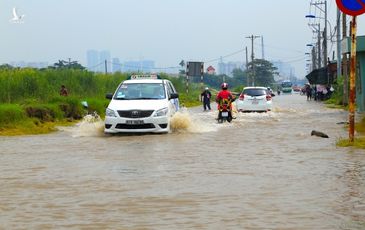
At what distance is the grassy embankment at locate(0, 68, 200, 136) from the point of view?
21686 millimetres

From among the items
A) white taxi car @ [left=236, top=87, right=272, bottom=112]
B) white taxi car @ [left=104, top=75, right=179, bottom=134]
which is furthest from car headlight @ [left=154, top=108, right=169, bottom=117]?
white taxi car @ [left=236, top=87, right=272, bottom=112]

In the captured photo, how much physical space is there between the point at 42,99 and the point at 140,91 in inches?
418

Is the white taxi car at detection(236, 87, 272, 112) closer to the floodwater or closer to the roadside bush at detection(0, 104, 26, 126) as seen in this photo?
the roadside bush at detection(0, 104, 26, 126)

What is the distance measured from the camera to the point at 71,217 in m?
7.31

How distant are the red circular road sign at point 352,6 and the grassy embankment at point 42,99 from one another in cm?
1175

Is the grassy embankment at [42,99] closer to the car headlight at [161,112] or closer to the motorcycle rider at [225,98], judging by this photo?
the car headlight at [161,112]

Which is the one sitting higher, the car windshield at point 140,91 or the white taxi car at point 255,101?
the car windshield at point 140,91

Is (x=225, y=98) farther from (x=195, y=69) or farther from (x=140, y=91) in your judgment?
(x=195, y=69)

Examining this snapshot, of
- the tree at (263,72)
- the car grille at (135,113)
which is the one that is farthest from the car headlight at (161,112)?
the tree at (263,72)

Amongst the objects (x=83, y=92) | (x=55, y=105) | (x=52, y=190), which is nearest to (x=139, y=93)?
(x=55, y=105)

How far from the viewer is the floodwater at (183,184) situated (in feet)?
23.4

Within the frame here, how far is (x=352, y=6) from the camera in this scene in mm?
12852

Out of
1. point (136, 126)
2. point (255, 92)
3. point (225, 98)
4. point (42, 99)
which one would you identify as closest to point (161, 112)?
point (136, 126)

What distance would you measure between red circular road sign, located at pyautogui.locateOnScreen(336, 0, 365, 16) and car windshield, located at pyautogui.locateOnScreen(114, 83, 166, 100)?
6.87m
